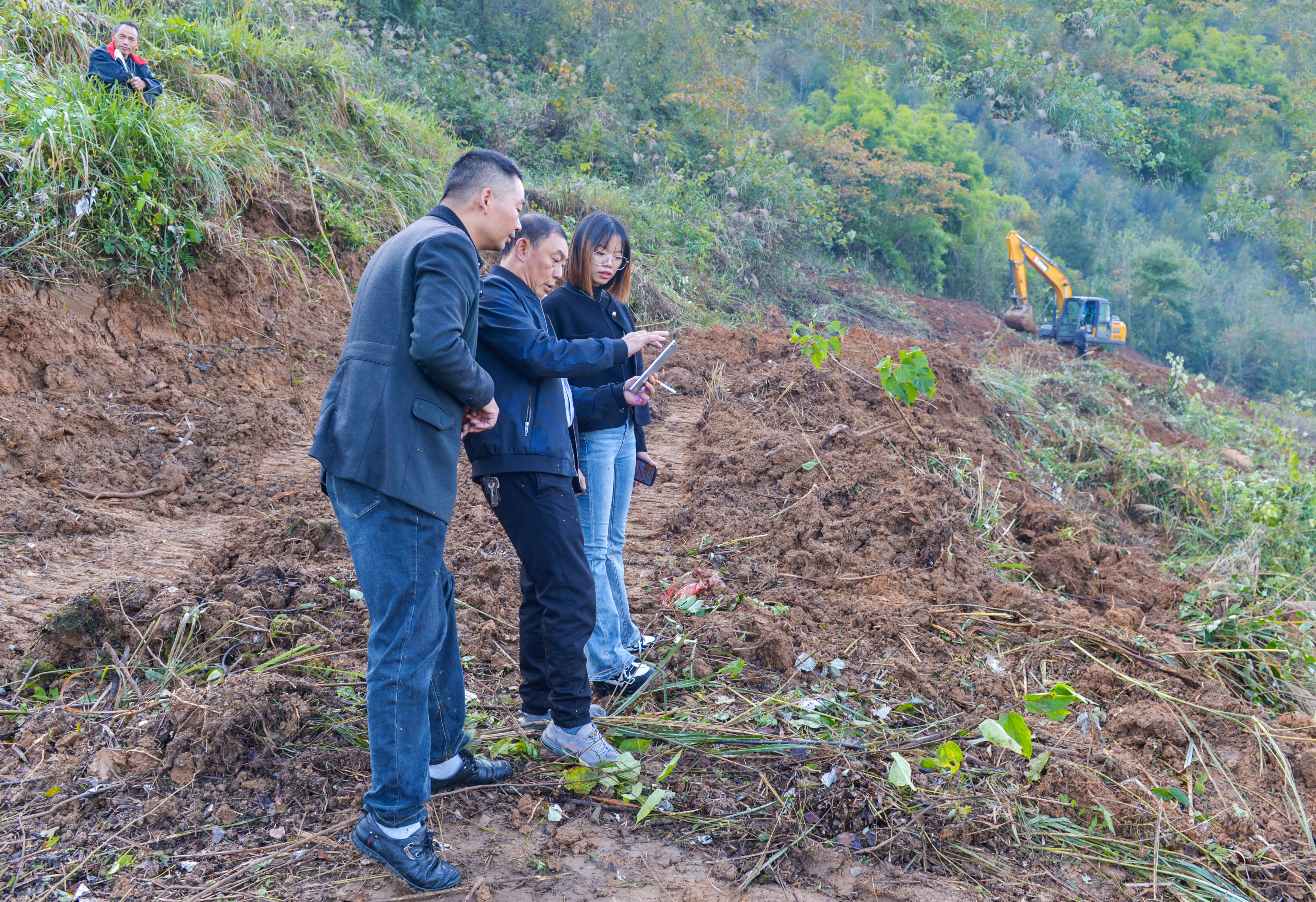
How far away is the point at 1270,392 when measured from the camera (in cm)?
2230

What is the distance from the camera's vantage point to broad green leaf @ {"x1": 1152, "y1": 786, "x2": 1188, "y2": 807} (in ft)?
8.84

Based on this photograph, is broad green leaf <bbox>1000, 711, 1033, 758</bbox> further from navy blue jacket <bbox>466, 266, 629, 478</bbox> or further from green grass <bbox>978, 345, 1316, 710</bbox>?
green grass <bbox>978, 345, 1316, 710</bbox>

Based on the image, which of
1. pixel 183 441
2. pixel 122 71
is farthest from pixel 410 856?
pixel 122 71

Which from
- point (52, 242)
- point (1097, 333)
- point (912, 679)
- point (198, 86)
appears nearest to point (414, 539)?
point (912, 679)

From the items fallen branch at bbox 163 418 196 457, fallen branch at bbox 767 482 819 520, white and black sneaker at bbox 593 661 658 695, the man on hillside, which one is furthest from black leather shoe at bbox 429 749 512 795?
the man on hillside

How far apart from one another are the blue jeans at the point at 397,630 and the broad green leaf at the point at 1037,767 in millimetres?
1916

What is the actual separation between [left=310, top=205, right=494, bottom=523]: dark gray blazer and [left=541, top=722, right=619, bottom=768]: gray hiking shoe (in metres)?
0.94

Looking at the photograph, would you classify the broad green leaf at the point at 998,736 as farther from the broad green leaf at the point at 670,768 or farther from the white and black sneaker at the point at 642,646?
the white and black sneaker at the point at 642,646

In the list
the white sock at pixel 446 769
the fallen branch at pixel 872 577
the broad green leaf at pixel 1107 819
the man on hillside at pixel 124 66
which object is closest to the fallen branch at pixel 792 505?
the fallen branch at pixel 872 577

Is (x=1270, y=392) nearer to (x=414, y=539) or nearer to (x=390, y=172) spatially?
(x=390, y=172)

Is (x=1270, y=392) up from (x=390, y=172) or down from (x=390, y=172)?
down

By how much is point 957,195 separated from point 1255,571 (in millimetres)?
17319

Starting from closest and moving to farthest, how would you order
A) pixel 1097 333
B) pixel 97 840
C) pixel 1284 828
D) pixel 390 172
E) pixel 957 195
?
pixel 97 840
pixel 1284 828
pixel 390 172
pixel 1097 333
pixel 957 195

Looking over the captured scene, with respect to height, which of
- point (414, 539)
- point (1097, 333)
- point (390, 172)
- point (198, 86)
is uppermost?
point (198, 86)
